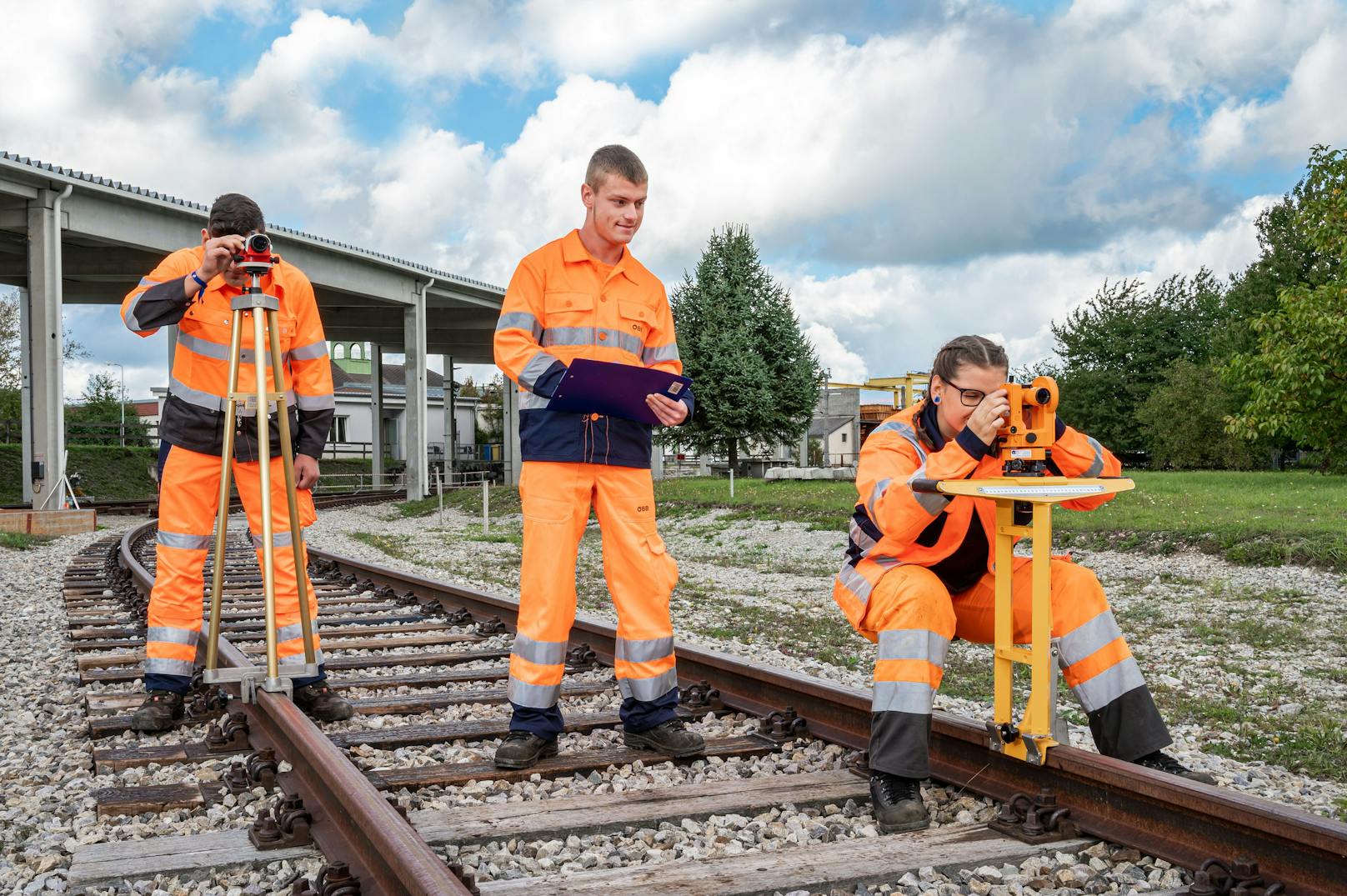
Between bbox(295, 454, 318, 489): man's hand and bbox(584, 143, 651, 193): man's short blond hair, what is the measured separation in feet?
5.52

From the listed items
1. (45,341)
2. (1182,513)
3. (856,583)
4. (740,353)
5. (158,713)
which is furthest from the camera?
(740,353)

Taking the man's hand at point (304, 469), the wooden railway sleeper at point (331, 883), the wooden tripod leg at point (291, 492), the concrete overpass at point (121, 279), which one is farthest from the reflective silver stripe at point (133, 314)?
the concrete overpass at point (121, 279)

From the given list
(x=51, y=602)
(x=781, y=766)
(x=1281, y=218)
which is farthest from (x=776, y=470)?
(x=1281, y=218)

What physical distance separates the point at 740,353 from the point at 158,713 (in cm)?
2960

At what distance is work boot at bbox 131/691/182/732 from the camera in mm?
4059

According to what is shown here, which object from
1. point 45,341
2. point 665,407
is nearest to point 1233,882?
point 665,407

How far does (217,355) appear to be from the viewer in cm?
421

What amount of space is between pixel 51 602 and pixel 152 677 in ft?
16.3

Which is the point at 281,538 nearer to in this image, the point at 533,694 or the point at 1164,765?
Answer: the point at 533,694

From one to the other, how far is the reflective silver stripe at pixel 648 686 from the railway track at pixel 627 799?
21 centimetres

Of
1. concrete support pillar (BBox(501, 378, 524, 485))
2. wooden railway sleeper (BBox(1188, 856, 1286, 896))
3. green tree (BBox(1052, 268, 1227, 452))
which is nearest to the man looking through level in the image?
wooden railway sleeper (BBox(1188, 856, 1286, 896))

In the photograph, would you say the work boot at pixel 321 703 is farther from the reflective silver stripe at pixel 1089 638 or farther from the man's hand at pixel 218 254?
the reflective silver stripe at pixel 1089 638

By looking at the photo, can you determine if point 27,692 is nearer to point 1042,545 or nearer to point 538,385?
point 538,385

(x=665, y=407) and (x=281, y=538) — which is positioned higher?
(x=665, y=407)
